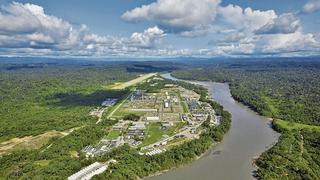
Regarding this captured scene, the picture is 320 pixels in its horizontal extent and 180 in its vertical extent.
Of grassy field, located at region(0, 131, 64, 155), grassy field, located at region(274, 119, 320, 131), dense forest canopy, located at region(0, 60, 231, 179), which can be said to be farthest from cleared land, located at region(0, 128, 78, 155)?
grassy field, located at region(274, 119, 320, 131)

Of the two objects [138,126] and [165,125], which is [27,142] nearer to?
[138,126]

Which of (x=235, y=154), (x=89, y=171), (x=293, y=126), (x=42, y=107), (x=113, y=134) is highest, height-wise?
(x=89, y=171)

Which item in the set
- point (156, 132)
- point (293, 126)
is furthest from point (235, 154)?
point (293, 126)

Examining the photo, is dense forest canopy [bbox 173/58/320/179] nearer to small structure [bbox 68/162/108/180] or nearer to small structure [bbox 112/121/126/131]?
small structure [bbox 68/162/108/180]

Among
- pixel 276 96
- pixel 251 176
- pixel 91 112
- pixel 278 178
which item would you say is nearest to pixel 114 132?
pixel 91 112

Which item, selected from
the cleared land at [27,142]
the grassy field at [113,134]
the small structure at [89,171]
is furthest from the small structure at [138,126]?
the small structure at [89,171]

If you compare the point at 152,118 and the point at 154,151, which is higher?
the point at 154,151

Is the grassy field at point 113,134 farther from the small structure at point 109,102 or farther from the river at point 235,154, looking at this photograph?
the small structure at point 109,102
